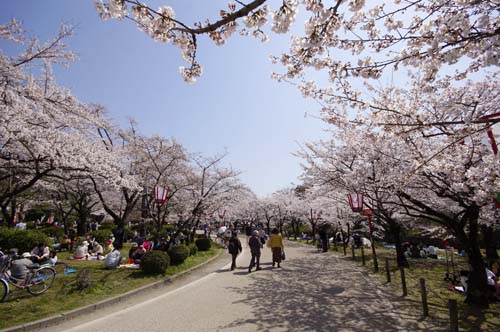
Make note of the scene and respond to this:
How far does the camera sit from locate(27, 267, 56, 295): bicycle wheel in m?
7.09

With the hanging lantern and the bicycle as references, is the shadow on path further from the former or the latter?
the bicycle

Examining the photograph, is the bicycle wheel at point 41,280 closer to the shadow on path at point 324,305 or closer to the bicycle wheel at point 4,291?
the bicycle wheel at point 4,291

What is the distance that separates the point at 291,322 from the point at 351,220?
1900cm

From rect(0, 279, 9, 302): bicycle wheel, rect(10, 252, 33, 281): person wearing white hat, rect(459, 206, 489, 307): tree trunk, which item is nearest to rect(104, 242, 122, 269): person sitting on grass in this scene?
rect(10, 252, 33, 281): person wearing white hat

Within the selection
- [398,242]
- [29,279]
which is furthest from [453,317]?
[29,279]

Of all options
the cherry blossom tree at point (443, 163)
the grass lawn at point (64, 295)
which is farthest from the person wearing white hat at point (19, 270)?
the cherry blossom tree at point (443, 163)

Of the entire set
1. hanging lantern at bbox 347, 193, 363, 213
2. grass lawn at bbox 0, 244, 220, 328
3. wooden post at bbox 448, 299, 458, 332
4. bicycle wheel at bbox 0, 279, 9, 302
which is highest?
hanging lantern at bbox 347, 193, 363, 213

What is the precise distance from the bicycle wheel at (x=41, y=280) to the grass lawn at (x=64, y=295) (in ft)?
0.45

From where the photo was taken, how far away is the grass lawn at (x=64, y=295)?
18.8 feet

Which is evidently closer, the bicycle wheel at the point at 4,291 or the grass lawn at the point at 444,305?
the grass lawn at the point at 444,305

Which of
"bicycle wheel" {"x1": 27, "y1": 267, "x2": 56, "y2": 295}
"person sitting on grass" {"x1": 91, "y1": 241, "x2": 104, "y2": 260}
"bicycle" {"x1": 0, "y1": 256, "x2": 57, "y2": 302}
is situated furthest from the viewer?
"person sitting on grass" {"x1": 91, "y1": 241, "x2": 104, "y2": 260}

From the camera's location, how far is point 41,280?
7238 millimetres

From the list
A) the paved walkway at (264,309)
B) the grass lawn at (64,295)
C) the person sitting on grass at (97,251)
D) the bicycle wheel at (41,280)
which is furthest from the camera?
the person sitting on grass at (97,251)

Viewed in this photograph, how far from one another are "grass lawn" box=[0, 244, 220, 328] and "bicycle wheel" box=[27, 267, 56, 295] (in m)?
0.14
